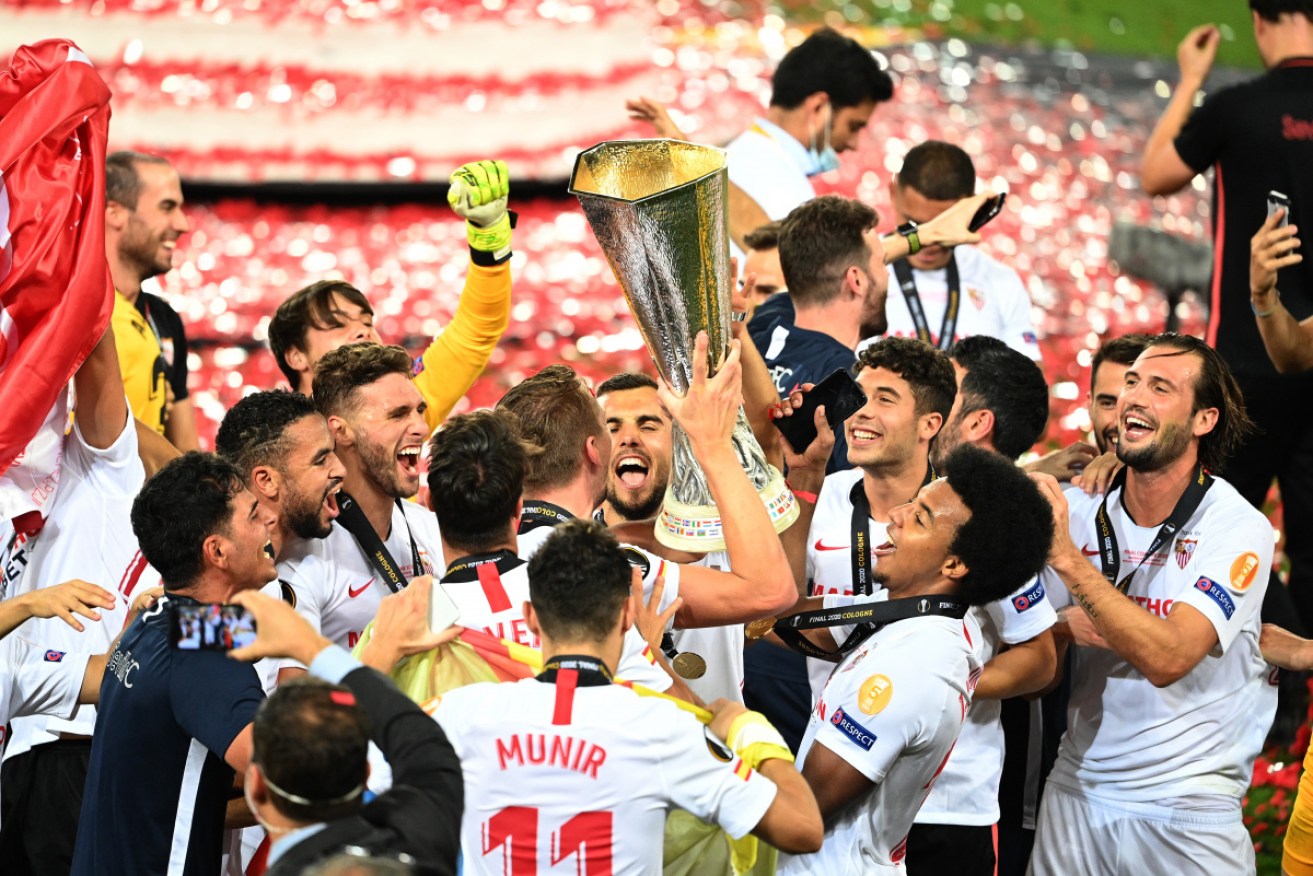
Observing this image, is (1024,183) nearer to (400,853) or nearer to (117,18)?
(117,18)

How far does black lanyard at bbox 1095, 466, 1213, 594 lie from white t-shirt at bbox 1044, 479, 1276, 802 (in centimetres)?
2

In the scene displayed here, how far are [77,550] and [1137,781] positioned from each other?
3433mm

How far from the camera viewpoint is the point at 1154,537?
512cm

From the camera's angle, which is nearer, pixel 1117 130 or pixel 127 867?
pixel 127 867

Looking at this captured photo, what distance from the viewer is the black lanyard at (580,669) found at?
331cm

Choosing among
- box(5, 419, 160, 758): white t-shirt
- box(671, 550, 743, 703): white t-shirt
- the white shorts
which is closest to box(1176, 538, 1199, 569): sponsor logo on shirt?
the white shorts

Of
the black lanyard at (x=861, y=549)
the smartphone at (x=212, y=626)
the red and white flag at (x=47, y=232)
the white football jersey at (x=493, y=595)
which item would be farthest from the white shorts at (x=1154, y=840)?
the red and white flag at (x=47, y=232)

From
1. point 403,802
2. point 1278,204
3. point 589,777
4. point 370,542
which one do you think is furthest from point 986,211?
point 403,802

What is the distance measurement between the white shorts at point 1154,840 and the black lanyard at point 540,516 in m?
2.12

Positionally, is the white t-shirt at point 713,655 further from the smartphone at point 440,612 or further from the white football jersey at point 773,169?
the white football jersey at point 773,169

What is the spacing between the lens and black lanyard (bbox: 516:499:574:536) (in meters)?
4.21

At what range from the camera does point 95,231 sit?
496cm

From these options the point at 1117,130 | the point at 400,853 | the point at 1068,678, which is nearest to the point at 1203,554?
the point at 1068,678

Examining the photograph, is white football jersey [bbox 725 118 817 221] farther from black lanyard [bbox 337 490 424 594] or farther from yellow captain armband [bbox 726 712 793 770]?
yellow captain armband [bbox 726 712 793 770]
